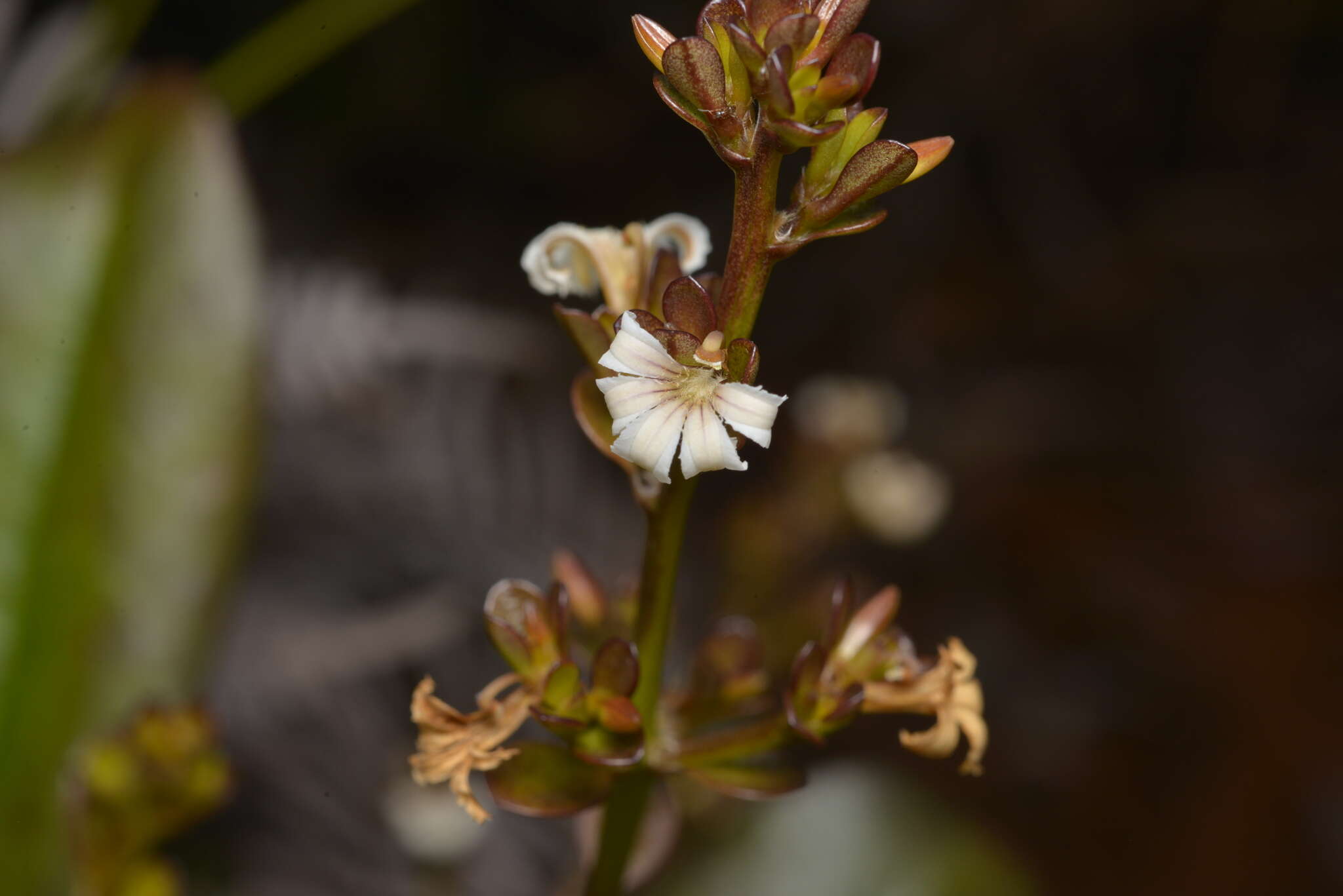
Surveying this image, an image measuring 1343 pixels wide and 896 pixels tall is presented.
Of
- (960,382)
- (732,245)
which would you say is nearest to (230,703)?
(732,245)

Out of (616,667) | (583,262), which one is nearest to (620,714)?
(616,667)

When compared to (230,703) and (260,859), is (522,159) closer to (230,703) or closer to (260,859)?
(230,703)

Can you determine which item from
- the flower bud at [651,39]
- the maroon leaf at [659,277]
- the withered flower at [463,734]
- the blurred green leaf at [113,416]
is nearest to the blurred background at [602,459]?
the blurred green leaf at [113,416]

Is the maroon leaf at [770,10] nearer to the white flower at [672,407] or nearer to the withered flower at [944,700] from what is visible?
the white flower at [672,407]

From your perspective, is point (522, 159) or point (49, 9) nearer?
point (49, 9)

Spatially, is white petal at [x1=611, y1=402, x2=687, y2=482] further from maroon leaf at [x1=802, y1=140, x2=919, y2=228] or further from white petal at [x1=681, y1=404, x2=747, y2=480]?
maroon leaf at [x1=802, y1=140, x2=919, y2=228]

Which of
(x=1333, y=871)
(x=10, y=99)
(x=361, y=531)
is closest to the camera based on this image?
(x=10, y=99)

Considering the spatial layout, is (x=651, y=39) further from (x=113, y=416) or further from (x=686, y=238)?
(x=113, y=416)
